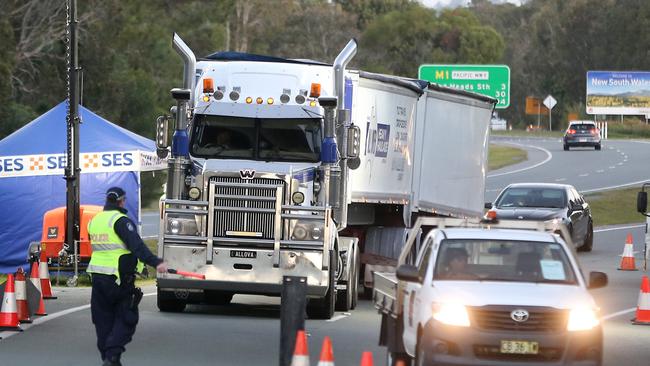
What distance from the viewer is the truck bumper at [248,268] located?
19.6 metres

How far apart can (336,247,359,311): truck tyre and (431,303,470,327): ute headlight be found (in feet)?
30.1

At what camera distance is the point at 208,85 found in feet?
67.0

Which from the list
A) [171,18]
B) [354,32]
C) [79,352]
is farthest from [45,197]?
[354,32]

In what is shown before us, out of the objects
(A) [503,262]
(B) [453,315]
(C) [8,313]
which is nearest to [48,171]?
(C) [8,313]

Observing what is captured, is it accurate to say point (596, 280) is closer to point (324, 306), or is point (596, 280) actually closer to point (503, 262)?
point (503, 262)

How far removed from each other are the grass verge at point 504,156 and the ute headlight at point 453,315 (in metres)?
60.5

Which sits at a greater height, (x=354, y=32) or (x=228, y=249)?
(x=354, y=32)

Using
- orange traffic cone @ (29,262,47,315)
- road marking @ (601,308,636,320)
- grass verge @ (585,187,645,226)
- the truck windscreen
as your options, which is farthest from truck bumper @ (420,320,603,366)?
grass verge @ (585,187,645,226)

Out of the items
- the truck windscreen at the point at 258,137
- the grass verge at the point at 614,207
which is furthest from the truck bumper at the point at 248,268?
the grass verge at the point at 614,207

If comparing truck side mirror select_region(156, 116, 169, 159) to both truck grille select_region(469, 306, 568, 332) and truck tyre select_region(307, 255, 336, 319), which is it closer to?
truck tyre select_region(307, 255, 336, 319)

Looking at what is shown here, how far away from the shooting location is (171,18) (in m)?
75.9

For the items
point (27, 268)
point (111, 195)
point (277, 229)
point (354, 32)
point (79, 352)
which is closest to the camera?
point (111, 195)

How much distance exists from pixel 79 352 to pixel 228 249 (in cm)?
385

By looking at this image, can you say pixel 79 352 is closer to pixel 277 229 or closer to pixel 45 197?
pixel 277 229
